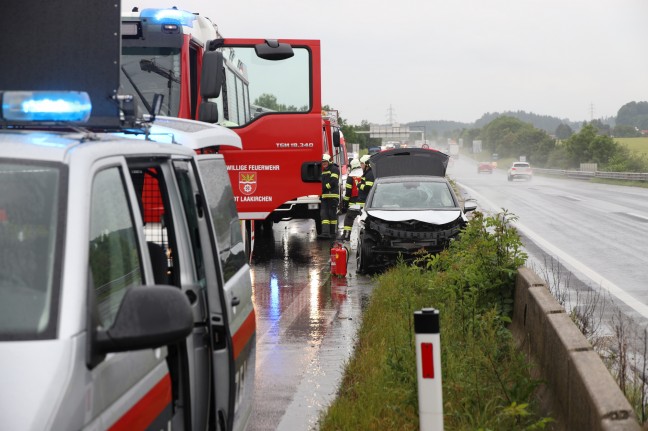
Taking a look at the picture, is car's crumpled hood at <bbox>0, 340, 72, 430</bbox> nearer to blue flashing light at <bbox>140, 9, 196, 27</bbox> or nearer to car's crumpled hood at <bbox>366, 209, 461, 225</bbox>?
blue flashing light at <bbox>140, 9, 196, 27</bbox>

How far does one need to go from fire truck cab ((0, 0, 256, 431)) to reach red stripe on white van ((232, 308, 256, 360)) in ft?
0.04

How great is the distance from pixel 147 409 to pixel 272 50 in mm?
11353

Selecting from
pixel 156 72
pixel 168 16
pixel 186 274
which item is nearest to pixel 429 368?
pixel 186 274

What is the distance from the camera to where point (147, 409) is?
12.4 feet

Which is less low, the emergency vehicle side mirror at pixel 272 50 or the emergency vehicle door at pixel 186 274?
the emergency vehicle side mirror at pixel 272 50

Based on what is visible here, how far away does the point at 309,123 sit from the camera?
15336 millimetres

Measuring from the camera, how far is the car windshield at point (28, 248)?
3172mm

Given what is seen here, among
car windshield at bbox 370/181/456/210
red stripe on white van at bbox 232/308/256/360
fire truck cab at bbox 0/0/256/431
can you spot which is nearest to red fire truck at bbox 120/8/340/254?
car windshield at bbox 370/181/456/210

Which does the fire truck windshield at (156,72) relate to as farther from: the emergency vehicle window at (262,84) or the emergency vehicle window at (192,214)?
the emergency vehicle window at (192,214)

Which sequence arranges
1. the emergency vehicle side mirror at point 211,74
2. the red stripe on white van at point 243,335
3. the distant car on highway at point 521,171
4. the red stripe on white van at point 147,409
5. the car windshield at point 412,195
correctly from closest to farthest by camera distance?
the red stripe on white van at point 147,409 < the red stripe on white van at point 243,335 < the emergency vehicle side mirror at point 211,74 < the car windshield at point 412,195 < the distant car on highway at point 521,171

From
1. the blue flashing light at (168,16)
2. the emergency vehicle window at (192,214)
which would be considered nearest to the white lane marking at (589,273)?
the blue flashing light at (168,16)

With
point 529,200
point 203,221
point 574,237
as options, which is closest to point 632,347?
point 203,221

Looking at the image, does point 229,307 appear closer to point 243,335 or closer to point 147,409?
point 243,335

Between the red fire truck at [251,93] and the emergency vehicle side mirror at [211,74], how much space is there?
1.07 metres
